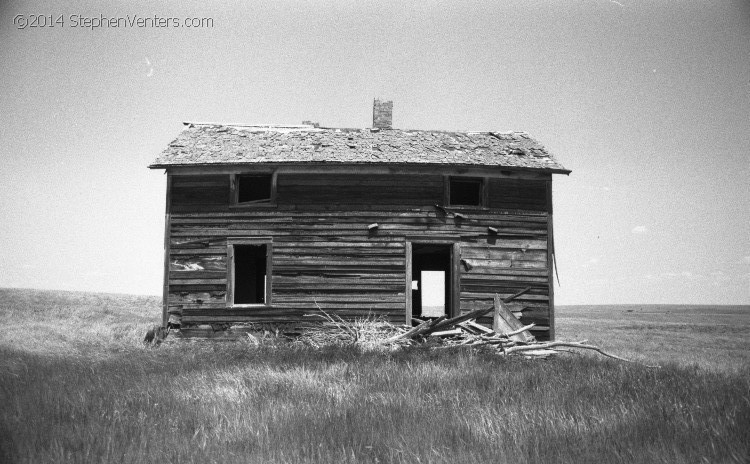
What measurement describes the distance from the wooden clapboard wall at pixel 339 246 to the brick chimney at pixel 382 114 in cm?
327

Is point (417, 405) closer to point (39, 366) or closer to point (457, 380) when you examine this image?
point (457, 380)

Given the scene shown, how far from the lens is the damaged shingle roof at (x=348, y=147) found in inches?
554

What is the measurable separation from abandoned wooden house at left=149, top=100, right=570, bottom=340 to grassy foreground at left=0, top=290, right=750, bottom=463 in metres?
4.15

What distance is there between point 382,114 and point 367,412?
13.0 m

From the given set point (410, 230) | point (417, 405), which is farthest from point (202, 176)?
point (417, 405)

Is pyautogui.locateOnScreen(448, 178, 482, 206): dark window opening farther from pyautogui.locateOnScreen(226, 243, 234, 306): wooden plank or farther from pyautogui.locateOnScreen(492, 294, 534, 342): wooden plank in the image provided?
pyautogui.locateOnScreen(226, 243, 234, 306): wooden plank

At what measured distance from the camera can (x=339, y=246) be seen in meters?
14.1

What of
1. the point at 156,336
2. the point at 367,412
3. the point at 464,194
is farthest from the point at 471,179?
the point at 367,412

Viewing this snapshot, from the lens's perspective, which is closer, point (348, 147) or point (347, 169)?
point (347, 169)

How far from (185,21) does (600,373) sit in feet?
26.0

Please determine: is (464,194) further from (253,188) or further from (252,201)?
(252,201)

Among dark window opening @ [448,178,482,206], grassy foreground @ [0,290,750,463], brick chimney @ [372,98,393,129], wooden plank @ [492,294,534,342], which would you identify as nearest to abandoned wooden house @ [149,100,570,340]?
wooden plank @ [492,294,534,342]

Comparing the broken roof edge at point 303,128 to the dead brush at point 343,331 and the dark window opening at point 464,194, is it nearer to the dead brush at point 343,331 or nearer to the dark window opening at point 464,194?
the dark window opening at point 464,194

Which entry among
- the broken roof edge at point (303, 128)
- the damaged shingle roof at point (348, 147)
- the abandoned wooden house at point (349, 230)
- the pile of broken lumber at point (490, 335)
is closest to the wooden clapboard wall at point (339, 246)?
the abandoned wooden house at point (349, 230)
